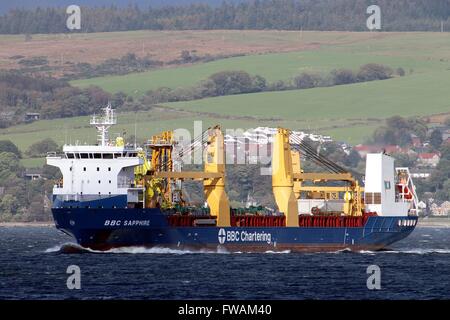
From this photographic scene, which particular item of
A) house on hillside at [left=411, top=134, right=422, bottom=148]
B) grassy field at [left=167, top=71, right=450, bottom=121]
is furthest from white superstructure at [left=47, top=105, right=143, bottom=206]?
grassy field at [left=167, top=71, right=450, bottom=121]

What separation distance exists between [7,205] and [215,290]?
102616 mm

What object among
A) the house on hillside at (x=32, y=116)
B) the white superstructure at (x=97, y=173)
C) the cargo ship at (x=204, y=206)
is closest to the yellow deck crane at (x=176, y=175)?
the cargo ship at (x=204, y=206)

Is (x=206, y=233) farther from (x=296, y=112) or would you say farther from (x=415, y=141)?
(x=296, y=112)

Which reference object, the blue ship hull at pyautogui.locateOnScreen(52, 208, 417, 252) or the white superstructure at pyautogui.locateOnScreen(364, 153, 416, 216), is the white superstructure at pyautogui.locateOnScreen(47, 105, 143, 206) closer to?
the blue ship hull at pyautogui.locateOnScreen(52, 208, 417, 252)

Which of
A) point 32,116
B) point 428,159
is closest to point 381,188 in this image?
point 428,159

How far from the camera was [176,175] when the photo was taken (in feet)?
243

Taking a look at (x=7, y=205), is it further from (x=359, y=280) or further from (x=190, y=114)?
(x=359, y=280)

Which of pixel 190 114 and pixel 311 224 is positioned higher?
pixel 190 114

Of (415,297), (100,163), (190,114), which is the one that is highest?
(190,114)

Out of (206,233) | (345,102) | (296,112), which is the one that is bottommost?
(206,233)

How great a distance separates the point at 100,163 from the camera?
2884 inches

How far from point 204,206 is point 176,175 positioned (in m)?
5.65

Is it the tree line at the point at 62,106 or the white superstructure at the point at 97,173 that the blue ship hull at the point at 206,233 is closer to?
the white superstructure at the point at 97,173
